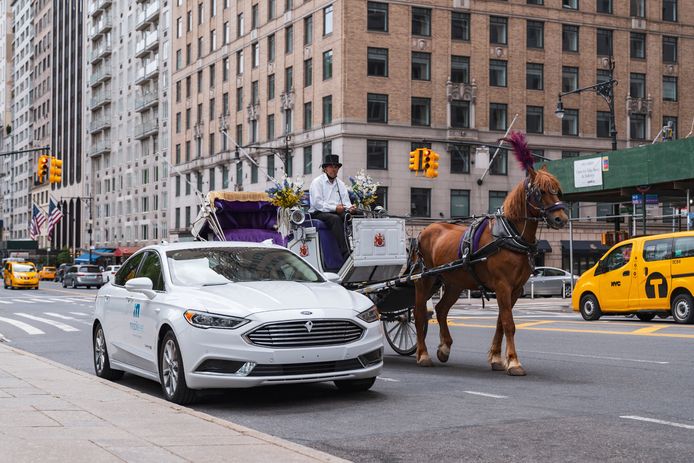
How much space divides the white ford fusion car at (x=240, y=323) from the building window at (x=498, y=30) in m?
52.0

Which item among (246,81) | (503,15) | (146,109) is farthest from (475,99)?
(146,109)

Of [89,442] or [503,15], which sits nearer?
[89,442]

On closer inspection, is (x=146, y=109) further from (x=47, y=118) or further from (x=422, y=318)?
(x=422, y=318)

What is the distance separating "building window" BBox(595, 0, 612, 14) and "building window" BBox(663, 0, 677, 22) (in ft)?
14.7

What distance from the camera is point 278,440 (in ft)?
22.6

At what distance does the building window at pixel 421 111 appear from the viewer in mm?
58125

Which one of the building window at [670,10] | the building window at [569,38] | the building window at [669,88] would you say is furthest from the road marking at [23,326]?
the building window at [670,10]

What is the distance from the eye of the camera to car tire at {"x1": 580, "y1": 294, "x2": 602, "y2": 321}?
24797mm

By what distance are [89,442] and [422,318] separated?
21.9 feet

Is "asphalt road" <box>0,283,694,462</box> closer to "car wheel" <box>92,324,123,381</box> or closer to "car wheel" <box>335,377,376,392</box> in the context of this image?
"car wheel" <box>335,377,376,392</box>

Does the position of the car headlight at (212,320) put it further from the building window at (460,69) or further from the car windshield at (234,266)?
Result: the building window at (460,69)

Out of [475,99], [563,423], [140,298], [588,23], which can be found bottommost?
[563,423]

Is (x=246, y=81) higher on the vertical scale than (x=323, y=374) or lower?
higher

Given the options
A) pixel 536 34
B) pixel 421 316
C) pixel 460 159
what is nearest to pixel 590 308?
pixel 421 316
